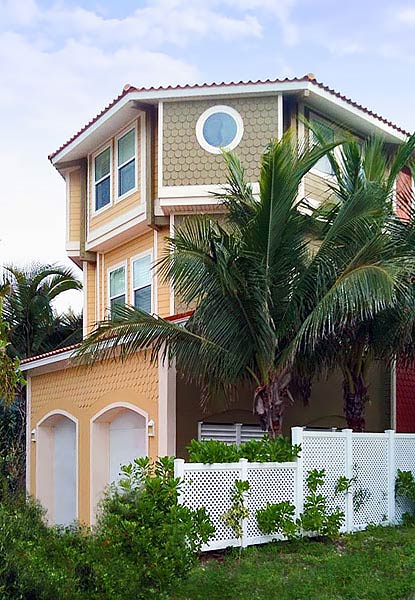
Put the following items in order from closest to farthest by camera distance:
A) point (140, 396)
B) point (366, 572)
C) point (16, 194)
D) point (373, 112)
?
point (366, 572) < point (140, 396) < point (373, 112) < point (16, 194)

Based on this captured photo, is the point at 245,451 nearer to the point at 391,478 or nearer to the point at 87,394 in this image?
the point at 391,478

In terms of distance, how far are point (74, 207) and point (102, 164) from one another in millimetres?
1642

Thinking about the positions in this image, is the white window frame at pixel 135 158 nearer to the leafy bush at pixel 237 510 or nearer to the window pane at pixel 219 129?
the window pane at pixel 219 129

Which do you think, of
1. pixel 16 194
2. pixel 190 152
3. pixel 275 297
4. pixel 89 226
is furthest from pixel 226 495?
pixel 16 194

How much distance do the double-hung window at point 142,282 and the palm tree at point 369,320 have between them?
486 centimetres

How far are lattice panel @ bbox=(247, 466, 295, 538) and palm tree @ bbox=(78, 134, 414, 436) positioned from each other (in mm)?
968

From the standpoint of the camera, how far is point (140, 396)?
554 inches

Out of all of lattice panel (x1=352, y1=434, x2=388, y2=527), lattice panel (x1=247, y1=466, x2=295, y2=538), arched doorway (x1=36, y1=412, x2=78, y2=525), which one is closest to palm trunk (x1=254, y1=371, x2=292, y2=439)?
lattice panel (x1=247, y1=466, x2=295, y2=538)

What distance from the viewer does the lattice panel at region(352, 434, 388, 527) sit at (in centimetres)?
1242

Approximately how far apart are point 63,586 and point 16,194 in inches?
694

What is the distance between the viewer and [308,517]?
1126 cm

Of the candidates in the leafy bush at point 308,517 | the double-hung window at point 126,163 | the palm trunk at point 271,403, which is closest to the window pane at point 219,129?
the double-hung window at point 126,163

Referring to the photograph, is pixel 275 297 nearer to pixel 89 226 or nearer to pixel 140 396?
A: pixel 140 396

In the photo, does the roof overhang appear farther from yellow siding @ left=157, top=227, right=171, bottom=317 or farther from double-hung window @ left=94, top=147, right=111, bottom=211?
yellow siding @ left=157, top=227, right=171, bottom=317
